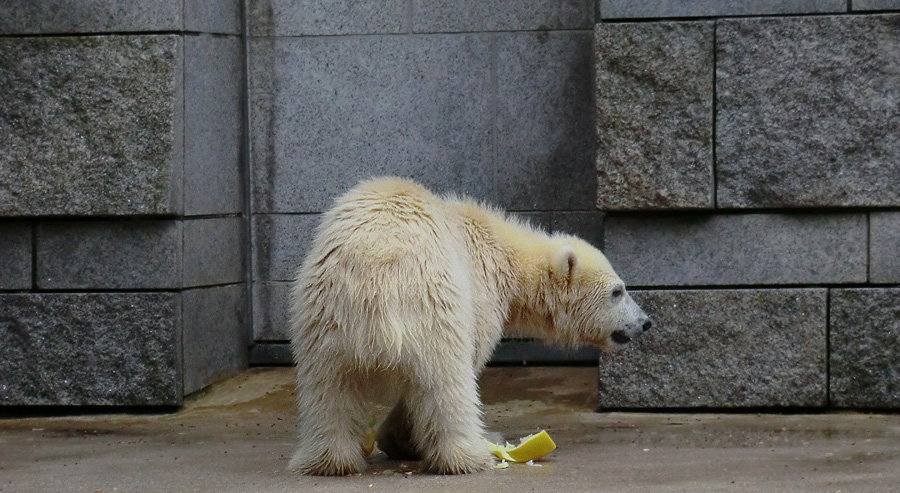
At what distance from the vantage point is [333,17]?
782 centimetres

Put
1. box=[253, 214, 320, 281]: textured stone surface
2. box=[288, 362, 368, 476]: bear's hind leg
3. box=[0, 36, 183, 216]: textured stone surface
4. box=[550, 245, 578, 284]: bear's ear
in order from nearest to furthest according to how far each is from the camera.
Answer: box=[288, 362, 368, 476]: bear's hind leg < box=[550, 245, 578, 284]: bear's ear < box=[0, 36, 183, 216]: textured stone surface < box=[253, 214, 320, 281]: textured stone surface

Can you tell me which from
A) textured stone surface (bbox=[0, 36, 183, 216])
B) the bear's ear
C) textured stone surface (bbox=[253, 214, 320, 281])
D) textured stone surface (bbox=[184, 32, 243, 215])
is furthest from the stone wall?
textured stone surface (bbox=[0, 36, 183, 216])

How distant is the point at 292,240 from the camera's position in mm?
7883

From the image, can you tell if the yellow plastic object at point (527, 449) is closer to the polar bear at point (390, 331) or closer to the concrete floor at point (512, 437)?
the concrete floor at point (512, 437)

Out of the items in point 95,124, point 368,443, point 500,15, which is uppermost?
point 500,15

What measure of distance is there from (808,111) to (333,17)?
3138 millimetres

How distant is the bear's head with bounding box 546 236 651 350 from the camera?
5832 mm

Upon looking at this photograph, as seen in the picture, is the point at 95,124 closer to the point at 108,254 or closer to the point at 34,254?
the point at 108,254

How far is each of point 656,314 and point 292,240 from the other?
2534 millimetres

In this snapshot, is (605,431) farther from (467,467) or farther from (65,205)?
(65,205)

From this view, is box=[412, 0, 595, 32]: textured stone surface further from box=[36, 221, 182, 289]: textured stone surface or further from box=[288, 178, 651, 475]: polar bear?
box=[288, 178, 651, 475]: polar bear

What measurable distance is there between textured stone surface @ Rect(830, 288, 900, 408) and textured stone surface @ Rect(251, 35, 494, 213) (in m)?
2.41

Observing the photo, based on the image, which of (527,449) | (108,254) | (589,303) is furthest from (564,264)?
(108,254)

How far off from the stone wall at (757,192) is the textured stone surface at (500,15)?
91cm
